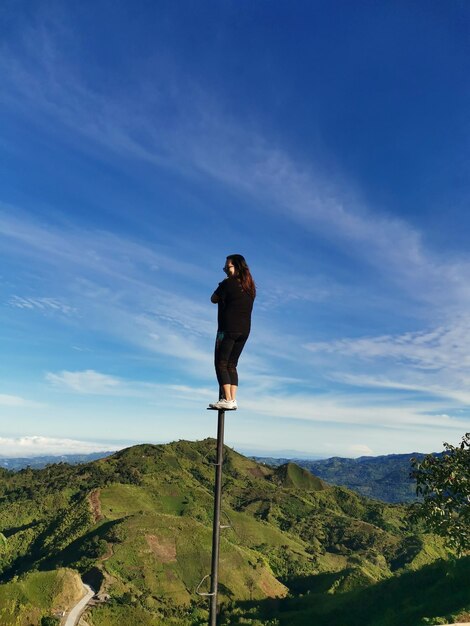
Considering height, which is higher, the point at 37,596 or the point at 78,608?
the point at 37,596

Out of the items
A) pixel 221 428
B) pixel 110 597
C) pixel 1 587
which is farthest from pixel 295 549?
pixel 221 428

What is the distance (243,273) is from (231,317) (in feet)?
3.00

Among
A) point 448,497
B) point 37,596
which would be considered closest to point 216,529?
point 448,497

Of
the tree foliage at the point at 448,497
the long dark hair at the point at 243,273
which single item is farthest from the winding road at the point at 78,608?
the long dark hair at the point at 243,273

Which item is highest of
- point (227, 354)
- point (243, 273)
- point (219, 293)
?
point (243, 273)

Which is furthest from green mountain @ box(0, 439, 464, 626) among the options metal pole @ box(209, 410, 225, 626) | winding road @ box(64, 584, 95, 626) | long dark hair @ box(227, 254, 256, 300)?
long dark hair @ box(227, 254, 256, 300)

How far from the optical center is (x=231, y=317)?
29.7 ft

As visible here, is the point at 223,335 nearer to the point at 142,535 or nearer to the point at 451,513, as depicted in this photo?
the point at 451,513

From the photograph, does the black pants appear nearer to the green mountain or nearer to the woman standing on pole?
the woman standing on pole

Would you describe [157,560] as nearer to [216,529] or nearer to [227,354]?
[216,529]

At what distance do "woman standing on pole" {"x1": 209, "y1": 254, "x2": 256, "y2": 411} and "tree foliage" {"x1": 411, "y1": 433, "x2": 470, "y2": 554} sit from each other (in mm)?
21049

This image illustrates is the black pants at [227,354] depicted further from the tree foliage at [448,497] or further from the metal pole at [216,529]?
the tree foliage at [448,497]

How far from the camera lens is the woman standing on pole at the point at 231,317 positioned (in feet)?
29.6

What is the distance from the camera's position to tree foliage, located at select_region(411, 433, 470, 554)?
1025 inches
